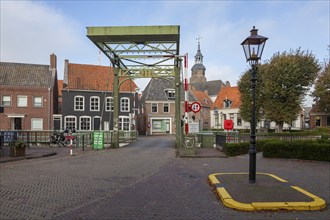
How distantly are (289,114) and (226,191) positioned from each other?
84.5 feet

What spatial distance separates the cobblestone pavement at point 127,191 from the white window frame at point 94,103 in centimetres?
2971

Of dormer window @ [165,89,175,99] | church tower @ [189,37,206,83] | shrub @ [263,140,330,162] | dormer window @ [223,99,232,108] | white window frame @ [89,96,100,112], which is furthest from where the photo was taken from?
church tower @ [189,37,206,83]

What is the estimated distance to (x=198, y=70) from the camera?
94.7 m

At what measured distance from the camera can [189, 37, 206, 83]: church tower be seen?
94.1m

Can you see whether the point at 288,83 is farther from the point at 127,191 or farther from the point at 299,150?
the point at 127,191

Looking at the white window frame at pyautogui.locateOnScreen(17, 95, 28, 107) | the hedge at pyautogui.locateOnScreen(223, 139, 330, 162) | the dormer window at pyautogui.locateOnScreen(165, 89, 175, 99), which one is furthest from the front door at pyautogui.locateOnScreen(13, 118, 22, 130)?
the hedge at pyautogui.locateOnScreen(223, 139, 330, 162)

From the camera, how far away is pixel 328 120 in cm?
4869

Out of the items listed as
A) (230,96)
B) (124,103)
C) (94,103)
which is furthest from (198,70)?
(94,103)

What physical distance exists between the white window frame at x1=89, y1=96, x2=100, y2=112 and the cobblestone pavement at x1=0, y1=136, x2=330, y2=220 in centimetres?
2971

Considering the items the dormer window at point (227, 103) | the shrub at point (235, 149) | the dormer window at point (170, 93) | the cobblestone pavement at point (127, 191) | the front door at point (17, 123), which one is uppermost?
the dormer window at point (170, 93)

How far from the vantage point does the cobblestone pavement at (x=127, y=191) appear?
564cm

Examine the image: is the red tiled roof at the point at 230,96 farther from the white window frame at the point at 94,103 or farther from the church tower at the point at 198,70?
the church tower at the point at 198,70

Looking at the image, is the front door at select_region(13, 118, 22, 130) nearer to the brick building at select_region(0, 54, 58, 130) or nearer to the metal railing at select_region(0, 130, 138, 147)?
the brick building at select_region(0, 54, 58, 130)

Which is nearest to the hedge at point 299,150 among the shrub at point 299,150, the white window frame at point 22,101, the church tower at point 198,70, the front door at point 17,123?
the shrub at point 299,150
